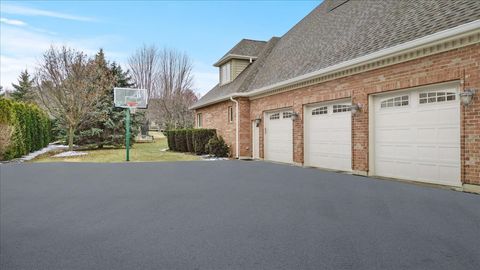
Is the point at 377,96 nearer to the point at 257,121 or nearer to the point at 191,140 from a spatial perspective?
the point at 257,121

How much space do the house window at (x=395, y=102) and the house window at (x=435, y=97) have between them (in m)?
0.46

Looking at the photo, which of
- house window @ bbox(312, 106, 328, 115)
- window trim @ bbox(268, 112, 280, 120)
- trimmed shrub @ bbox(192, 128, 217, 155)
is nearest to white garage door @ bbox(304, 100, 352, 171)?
house window @ bbox(312, 106, 328, 115)

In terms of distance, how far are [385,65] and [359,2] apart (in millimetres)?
6217

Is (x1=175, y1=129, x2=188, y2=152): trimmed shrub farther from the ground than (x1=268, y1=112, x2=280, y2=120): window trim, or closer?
closer

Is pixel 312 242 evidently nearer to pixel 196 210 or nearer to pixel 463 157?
pixel 196 210

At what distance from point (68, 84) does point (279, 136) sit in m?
13.4

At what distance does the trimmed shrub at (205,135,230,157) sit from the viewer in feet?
59.6

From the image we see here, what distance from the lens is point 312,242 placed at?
4.02 meters

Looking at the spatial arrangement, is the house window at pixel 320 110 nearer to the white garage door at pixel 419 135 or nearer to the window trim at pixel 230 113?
the white garage door at pixel 419 135

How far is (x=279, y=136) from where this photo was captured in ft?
49.6

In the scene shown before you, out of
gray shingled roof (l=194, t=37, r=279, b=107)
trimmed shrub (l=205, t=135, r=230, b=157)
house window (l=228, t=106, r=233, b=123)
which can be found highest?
gray shingled roof (l=194, t=37, r=279, b=107)

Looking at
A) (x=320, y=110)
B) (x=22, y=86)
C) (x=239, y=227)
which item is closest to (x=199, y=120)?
(x=320, y=110)

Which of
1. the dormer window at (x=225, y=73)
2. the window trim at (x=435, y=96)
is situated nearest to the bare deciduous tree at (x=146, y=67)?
the dormer window at (x=225, y=73)

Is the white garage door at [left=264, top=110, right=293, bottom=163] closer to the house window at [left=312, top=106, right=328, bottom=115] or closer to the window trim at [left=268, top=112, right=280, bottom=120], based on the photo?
the window trim at [left=268, top=112, right=280, bottom=120]
